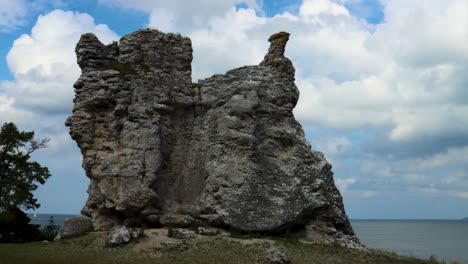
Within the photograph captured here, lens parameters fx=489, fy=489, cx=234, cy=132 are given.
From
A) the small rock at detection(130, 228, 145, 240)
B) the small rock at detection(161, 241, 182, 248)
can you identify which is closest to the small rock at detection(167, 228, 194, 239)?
the small rock at detection(161, 241, 182, 248)

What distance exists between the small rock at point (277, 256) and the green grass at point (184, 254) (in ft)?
1.72

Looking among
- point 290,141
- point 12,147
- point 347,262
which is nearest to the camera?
point 347,262

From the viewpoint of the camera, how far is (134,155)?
92.5 feet

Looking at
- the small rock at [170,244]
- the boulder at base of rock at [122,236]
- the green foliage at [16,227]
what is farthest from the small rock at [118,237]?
the green foliage at [16,227]

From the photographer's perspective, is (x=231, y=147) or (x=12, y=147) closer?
(x=231, y=147)

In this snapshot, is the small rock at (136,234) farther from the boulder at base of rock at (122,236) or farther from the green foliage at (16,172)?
the green foliage at (16,172)

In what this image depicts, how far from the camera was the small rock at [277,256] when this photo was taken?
851 inches

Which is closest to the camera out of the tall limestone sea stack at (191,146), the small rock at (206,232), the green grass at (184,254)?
the green grass at (184,254)

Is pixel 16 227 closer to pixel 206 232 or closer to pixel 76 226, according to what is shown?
pixel 76 226

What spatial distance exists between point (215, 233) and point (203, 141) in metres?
6.49

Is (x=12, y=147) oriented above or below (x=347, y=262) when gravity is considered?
above

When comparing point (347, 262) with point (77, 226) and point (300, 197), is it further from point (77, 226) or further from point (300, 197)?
point (77, 226)

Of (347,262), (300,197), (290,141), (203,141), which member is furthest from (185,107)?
(347,262)


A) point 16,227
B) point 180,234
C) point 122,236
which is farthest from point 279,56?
point 16,227
